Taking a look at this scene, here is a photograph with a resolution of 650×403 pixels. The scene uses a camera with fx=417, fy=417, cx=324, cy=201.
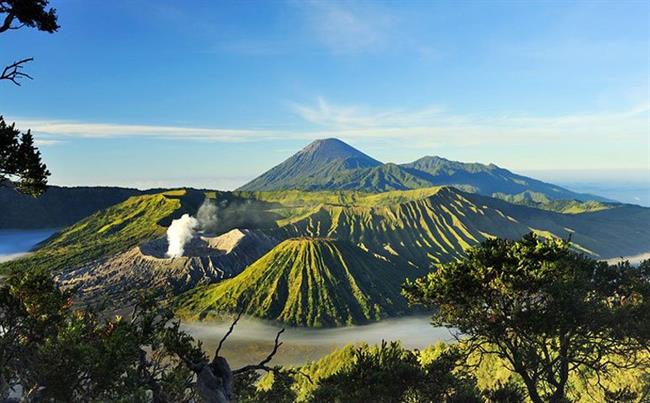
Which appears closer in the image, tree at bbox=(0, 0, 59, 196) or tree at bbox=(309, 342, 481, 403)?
tree at bbox=(0, 0, 59, 196)

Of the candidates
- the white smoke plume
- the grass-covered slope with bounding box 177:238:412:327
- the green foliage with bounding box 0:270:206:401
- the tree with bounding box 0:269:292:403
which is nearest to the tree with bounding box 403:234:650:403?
the tree with bounding box 0:269:292:403

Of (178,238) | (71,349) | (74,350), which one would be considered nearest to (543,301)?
(74,350)

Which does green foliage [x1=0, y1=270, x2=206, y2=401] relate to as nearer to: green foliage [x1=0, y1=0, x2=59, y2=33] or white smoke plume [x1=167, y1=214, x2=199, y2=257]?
green foliage [x1=0, y1=0, x2=59, y2=33]

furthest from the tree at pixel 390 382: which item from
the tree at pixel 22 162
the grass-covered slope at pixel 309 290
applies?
the grass-covered slope at pixel 309 290

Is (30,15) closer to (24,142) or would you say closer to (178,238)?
(24,142)

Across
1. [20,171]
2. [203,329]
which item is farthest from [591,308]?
[203,329]
